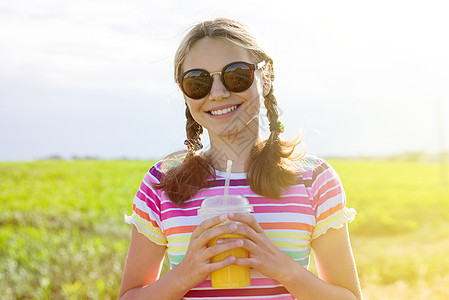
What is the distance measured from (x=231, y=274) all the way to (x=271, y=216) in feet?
0.99

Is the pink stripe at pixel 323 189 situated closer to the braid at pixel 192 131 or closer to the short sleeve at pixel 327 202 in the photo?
the short sleeve at pixel 327 202

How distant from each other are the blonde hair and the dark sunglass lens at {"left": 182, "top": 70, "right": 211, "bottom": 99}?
0.14 metres

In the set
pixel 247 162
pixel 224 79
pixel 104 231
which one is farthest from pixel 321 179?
pixel 104 231

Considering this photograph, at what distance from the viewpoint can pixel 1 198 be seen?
10.5 meters

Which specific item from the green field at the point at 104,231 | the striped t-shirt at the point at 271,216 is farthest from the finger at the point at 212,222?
the green field at the point at 104,231

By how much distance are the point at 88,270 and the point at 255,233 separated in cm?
454

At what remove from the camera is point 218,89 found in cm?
201

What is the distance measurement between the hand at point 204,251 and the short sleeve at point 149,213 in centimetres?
28

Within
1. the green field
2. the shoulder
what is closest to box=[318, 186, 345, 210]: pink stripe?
the shoulder

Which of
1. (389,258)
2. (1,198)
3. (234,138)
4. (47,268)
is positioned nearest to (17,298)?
(47,268)

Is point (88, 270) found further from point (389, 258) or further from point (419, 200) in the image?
point (419, 200)

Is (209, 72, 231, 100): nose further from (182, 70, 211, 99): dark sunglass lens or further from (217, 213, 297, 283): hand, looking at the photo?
(217, 213, 297, 283): hand

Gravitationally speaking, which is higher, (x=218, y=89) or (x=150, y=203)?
(x=218, y=89)

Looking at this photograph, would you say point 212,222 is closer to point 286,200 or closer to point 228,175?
point 228,175
